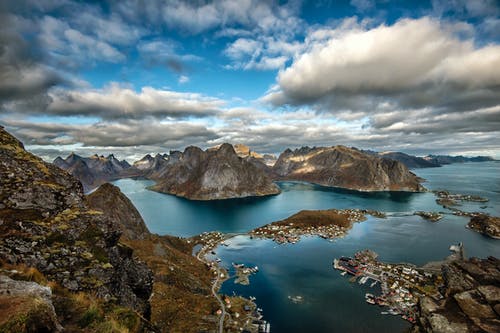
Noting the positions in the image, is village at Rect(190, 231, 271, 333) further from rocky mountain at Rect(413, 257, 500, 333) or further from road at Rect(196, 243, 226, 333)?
rocky mountain at Rect(413, 257, 500, 333)

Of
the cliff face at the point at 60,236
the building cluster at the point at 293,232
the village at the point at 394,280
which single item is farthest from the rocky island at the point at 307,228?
the cliff face at the point at 60,236

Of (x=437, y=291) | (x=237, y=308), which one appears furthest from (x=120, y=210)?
(x=437, y=291)

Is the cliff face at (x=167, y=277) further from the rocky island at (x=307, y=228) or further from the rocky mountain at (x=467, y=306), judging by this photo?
the rocky island at (x=307, y=228)

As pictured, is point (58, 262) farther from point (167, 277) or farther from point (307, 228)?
point (307, 228)

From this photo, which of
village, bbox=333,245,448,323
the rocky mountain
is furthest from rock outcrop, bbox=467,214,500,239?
the rocky mountain

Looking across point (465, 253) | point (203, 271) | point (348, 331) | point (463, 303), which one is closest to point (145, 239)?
point (203, 271)
